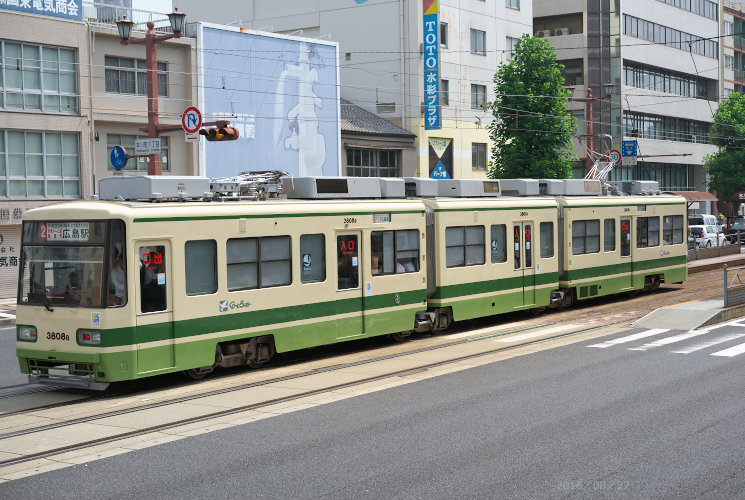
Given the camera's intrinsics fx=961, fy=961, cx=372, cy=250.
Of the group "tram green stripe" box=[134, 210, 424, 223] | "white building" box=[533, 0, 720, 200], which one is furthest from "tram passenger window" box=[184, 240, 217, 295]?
"white building" box=[533, 0, 720, 200]

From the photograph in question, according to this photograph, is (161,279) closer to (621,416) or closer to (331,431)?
(331,431)

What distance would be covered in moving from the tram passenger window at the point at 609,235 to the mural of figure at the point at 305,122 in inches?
701

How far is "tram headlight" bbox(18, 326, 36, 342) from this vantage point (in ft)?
47.4

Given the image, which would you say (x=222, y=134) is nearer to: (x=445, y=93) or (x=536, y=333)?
(x=536, y=333)

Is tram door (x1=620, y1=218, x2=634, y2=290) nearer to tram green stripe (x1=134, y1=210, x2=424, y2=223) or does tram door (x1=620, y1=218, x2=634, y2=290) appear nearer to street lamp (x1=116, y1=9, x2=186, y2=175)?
tram green stripe (x1=134, y1=210, x2=424, y2=223)

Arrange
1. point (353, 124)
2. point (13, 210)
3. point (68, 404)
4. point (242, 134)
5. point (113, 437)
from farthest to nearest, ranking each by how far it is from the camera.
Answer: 1. point (353, 124)
2. point (242, 134)
3. point (13, 210)
4. point (68, 404)
5. point (113, 437)

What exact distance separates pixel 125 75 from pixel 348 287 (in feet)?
67.0

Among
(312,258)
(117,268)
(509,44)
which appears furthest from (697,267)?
(117,268)

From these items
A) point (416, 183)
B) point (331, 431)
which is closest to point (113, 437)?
point (331, 431)

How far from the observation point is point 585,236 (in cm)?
2605

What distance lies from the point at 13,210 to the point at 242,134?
10.5 metres

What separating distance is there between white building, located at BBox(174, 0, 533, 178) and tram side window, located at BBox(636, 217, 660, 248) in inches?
772

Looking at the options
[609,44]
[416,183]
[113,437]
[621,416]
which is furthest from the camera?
[609,44]

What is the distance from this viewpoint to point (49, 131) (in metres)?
33.3
